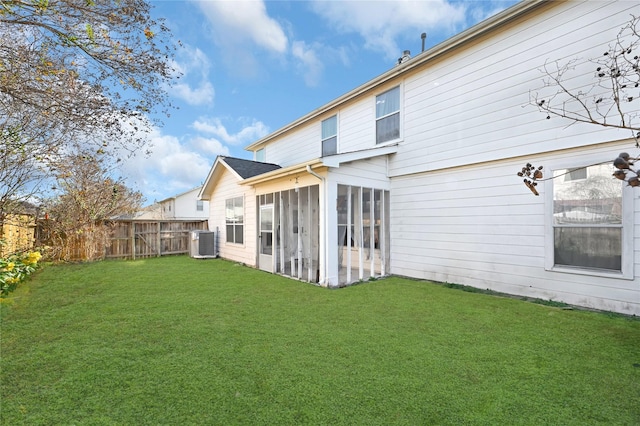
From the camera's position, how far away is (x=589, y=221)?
452cm

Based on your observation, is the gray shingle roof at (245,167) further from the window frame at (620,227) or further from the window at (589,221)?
the window at (589,221)

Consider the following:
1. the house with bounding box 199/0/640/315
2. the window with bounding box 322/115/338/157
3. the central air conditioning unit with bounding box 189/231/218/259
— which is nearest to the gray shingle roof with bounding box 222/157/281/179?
the house with bounding box 199/0/640/315

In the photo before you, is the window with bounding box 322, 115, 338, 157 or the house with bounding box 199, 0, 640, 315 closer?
the house with bounding box 199, 0, 640, 315

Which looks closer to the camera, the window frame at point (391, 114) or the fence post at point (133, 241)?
the window frame at point (391, 114)

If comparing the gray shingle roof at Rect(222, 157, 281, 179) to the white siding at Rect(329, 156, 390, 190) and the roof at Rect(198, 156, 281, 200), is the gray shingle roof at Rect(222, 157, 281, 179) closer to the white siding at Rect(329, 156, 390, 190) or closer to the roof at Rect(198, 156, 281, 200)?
the roof at Rect(198, 156, 281, 200)

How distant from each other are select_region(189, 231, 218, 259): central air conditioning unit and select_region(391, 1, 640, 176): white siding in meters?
7.72

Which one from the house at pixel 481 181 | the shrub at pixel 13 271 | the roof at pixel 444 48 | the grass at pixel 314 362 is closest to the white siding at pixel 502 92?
the house at pixel 481 181

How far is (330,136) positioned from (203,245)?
20.6 ft

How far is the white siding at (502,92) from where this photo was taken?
4.48 metres

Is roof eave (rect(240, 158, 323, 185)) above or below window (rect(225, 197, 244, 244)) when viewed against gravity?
above

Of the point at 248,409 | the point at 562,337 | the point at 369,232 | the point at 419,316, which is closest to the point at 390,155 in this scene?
the point at 369,232

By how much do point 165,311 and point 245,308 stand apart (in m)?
1.22

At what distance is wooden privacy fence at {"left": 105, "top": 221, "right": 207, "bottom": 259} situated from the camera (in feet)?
35.4

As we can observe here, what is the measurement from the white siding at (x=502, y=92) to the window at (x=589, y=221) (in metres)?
0.62
